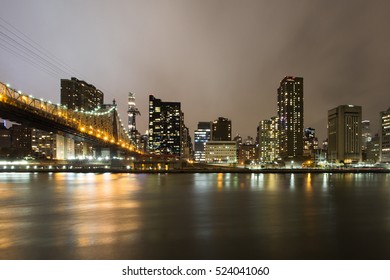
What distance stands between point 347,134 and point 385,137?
2577 cm

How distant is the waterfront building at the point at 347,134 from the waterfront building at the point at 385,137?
20660 mm

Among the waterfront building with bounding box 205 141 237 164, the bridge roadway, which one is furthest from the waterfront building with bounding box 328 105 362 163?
the bridge roadway

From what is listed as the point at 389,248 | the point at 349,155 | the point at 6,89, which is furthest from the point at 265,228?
the point at 349,155

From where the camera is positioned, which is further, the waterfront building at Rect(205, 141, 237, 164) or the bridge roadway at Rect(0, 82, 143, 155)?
the waterfront building at Rect(205, 141, 237, 164)

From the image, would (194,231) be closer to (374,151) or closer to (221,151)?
(221,151)

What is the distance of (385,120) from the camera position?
514 feet

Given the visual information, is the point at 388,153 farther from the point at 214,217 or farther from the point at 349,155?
the point at 214,217

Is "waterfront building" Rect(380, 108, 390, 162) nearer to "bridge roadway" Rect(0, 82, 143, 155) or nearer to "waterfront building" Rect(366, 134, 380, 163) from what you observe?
"waterfront building" Rect(366, 134, 380, 163)

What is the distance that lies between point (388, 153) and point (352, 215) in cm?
15492

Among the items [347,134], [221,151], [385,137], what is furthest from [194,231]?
[347,134]

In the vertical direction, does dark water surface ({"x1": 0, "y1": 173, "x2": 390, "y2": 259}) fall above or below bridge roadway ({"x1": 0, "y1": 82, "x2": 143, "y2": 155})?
below

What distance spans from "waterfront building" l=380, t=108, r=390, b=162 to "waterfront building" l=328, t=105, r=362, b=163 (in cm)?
2066

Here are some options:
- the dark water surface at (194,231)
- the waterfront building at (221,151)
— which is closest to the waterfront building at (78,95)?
the waterfront building at (221,151)

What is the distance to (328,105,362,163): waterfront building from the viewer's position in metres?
179
